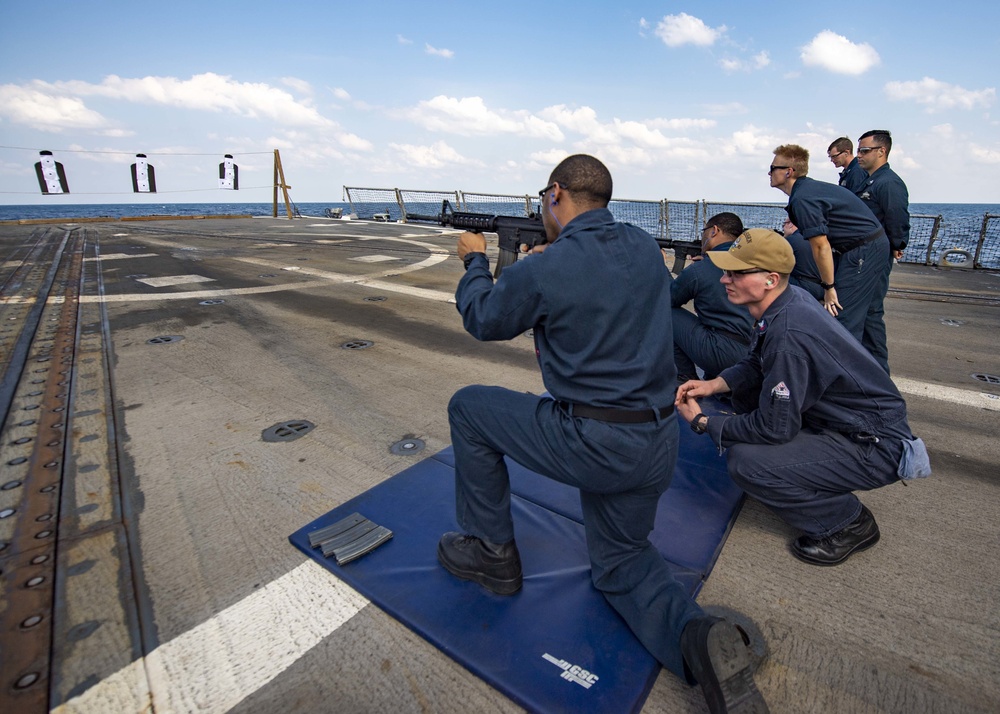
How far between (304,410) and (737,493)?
312 centimetres

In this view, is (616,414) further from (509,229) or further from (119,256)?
(119,256)

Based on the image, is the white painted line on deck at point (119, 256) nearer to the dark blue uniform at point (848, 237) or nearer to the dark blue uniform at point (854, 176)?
the dark blue uniform at point (848, 237)

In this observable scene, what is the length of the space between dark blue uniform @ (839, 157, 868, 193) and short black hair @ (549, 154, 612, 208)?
13.2 ft

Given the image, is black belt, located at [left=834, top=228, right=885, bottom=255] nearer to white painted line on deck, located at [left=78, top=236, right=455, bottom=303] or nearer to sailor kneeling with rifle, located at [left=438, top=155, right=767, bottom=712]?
sailor kneeling with rifle, located at [left=438, top=155, right=767, bottom=712]

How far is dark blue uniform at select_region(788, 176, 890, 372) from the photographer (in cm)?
402

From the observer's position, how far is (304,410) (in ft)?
Result: 13.0

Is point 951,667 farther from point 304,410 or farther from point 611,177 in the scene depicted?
point 304,410

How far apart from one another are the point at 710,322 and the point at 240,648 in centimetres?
355

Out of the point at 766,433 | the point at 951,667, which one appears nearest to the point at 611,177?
the point at 766,433

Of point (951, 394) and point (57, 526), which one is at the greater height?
point (951, 394)

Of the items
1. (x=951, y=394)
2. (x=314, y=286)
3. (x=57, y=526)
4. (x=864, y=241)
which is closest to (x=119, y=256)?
(x=314, y=286)

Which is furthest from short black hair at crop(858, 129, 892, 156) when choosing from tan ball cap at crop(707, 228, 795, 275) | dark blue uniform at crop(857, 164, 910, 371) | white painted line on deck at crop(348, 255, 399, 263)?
white painted line on deck at crop(348, 255, 399, 263)

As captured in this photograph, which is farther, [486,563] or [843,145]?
[843,145]

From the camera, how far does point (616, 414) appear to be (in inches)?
73.7
